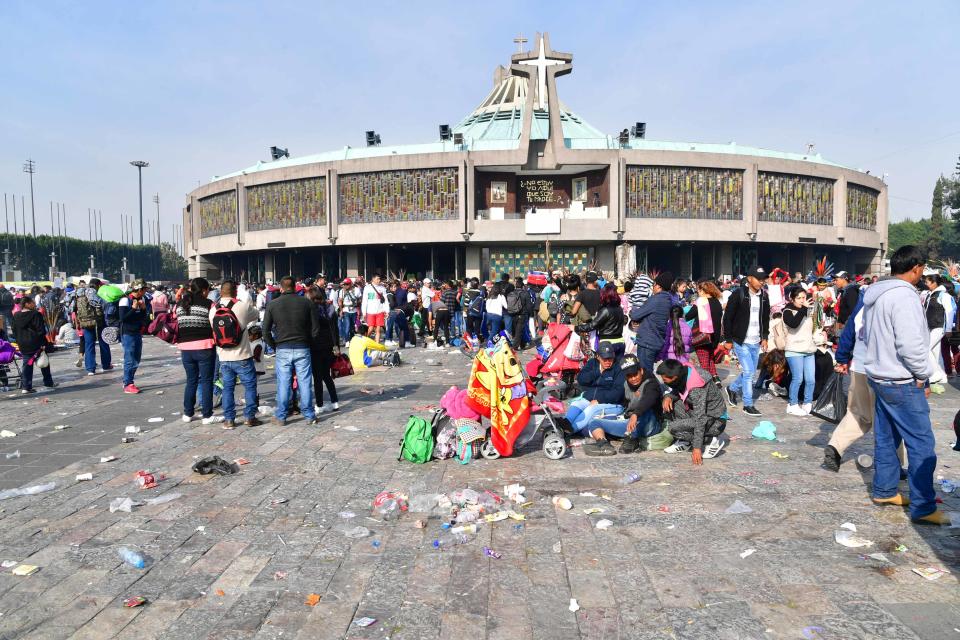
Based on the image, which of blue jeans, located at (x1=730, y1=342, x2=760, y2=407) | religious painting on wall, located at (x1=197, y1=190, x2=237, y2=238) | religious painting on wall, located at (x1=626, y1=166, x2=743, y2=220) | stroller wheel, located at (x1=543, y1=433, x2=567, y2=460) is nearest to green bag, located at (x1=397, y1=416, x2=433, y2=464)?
stroller wheel, located at (x1=543, y1=433, x2=567, y2=460)

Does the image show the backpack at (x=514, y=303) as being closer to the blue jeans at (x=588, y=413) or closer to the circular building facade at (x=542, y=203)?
the blue jeans at (x=588, y=413)

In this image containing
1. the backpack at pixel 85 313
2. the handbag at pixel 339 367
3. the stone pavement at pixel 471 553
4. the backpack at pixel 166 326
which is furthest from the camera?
the backpack at pixel 85 313

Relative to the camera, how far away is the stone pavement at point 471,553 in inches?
124

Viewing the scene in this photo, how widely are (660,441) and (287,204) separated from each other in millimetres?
34640

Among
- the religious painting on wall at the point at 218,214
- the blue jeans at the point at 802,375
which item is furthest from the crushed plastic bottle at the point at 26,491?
the religious painting on wall at the point at 218,214

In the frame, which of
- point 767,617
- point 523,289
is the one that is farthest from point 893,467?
point 523,289

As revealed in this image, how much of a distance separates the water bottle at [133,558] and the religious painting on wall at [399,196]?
30.9 m

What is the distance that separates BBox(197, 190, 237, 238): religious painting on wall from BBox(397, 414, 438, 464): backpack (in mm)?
37318

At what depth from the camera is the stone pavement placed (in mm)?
3148

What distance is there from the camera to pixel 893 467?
4.52 m

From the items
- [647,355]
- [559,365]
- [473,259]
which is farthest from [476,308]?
[473,259]

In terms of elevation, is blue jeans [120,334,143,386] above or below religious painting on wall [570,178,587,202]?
below

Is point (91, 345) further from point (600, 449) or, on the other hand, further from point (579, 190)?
point (579, 190)

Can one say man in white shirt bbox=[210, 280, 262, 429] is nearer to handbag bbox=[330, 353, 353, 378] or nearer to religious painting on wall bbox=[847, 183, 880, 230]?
handbag bbox=[330, 353, 353, 378]
